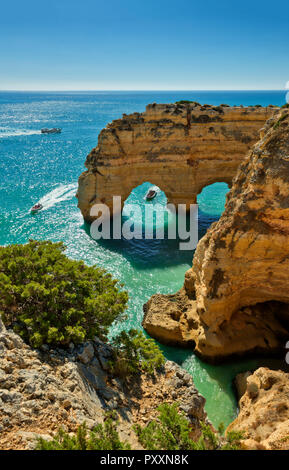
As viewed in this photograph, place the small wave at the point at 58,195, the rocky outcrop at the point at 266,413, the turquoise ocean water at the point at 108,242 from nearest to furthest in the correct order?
the rocky outcrop at the point at 266,413 → the turquoise ocean water at the point at 108,242 → the small wave at the point at 58,195

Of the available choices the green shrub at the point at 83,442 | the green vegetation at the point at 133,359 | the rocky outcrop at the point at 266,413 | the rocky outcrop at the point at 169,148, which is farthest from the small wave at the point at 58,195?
the green shrub at the point at 83,442

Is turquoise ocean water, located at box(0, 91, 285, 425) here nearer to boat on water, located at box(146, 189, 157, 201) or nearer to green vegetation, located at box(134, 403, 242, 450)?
boat on water, located at box(146, 189, 157, 201)

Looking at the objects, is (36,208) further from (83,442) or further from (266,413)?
(83,442)

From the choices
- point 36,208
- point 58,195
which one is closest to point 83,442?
point 36,208

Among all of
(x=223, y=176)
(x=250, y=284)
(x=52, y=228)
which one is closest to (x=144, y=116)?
(x=223, y=176)

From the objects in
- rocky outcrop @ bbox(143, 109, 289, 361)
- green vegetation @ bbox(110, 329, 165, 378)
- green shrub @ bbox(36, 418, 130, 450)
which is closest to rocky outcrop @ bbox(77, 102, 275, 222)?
rocky outcrop @ bbox(143, 109, 289, 361)

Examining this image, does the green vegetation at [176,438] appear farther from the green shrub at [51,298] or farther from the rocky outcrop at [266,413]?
the green shrub at [51,298]
